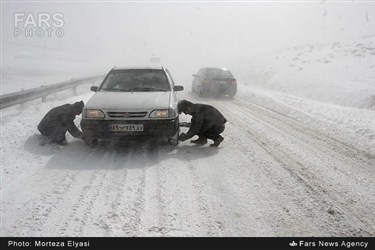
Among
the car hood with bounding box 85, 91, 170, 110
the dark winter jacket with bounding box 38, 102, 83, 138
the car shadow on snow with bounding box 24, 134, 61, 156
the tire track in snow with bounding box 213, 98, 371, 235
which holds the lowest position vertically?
the car shadow on snow with bounding box 24, 134, 61, 156

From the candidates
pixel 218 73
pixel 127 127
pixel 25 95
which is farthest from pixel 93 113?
pixel 218 73

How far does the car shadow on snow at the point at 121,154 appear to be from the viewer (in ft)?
17.1

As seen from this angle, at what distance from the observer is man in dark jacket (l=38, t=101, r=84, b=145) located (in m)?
6.26

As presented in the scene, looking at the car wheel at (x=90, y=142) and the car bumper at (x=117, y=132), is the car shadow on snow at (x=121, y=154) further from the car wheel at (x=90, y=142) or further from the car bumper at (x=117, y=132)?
the car bumper at (x=117, y=132)

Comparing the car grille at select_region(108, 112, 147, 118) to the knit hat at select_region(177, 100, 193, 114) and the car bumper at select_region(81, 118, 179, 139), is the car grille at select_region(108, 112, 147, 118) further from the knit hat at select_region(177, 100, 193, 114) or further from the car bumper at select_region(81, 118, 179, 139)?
the knit hat at select_region(177, 100, 193, 114)

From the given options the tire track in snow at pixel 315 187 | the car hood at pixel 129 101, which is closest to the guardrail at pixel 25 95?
the car hood at pixel 129 101

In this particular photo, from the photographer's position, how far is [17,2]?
144875 mm

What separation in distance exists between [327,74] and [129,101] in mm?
16593

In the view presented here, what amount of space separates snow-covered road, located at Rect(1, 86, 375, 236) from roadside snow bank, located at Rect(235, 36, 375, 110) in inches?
318

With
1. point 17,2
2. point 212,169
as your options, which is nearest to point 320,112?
point 212,169

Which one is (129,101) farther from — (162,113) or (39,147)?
(39,147)

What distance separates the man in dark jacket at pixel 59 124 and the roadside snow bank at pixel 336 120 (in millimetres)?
5941

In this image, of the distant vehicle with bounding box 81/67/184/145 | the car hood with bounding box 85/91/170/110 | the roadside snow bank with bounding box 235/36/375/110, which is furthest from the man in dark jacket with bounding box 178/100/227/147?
the roadside snow bank with bounding box 235/36/375/110
